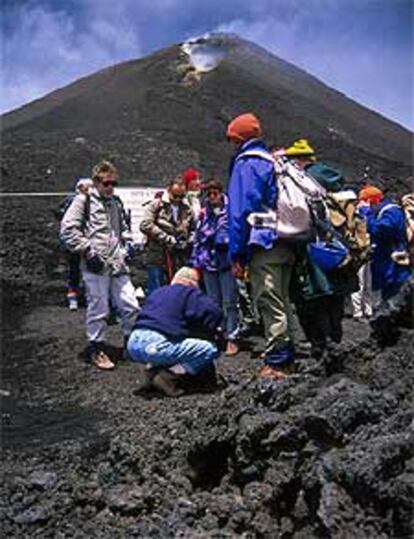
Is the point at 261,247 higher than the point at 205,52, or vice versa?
the point at 205,52

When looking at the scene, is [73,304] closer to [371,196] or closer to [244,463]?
[371,196]

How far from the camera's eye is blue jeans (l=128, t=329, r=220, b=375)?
21.9 feet

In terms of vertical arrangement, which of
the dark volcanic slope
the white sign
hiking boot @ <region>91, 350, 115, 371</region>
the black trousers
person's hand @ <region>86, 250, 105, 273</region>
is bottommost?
hiking boot @ <region>91, 350, 115, 371</region>

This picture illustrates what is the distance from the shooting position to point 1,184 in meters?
22.0

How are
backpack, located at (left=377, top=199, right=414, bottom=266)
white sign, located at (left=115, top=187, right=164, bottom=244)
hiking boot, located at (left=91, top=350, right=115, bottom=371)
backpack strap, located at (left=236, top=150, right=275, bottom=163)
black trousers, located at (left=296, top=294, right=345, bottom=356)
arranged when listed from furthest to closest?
1. white sign, located at (left=115, top=187, right=164, bottom=244)
2. backpack, located at (left=377, top=199, right=414, bottom=266)
3. hiking boot, located at (left=91, top=350, right=115, bottom=371)
4. black trousers, located at (left=296, top=294, right=345, bottom=356)
5. backpack strap, located at (left=236, top=150, right=275, bottom=163)

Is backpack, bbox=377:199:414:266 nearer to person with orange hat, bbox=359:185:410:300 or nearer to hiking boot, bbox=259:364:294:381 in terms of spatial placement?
person with orange hat, bbox=359:185:410:300

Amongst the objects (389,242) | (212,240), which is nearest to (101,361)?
(212,240)

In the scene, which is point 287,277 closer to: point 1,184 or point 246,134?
point 246,134

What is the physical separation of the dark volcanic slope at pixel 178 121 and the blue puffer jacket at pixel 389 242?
10.9 meters

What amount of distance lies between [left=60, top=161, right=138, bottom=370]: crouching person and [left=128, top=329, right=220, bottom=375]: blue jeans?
1.05m

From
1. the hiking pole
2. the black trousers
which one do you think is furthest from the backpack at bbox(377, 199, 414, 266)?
the hiking pole

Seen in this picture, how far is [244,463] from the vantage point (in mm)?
4449

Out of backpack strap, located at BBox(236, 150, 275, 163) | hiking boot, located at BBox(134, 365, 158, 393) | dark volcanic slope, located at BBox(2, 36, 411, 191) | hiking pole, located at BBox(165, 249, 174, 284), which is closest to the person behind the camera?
backpack strap, located at BBox(236, 150, 275, 163)

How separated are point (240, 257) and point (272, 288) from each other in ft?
0.96
